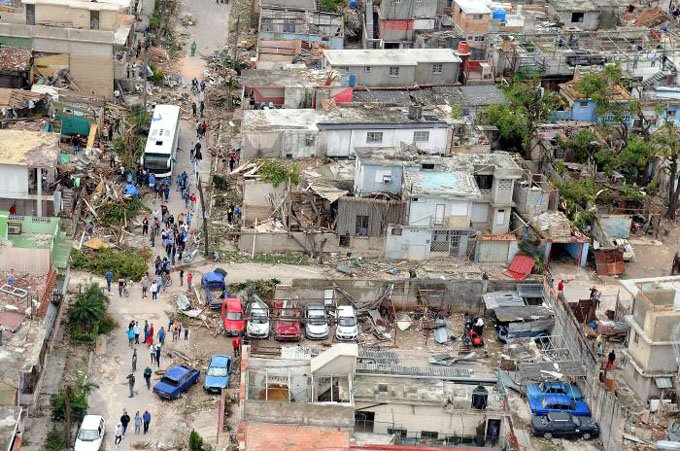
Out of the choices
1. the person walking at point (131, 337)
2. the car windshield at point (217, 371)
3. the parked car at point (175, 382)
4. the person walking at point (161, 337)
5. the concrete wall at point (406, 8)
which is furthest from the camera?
the concrete wall at point (406, 8)

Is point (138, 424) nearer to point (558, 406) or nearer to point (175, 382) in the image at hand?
point (175, 382)

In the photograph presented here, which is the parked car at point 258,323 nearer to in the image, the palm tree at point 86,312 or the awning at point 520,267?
the palm tree at point 86,312

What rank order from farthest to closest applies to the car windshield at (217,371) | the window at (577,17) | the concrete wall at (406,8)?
the window at (577,17) < the concrete wall at (406,8) < the car windshield at (217,371)

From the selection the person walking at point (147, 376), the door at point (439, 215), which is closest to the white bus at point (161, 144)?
the door at point (439, 215)

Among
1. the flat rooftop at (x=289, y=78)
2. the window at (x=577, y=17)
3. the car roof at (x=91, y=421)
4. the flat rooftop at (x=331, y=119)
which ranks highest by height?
the window at (x=577, y=17)

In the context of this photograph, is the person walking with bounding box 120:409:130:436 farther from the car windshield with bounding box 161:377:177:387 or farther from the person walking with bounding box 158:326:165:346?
the person walking with bounding box 158:326:165:346

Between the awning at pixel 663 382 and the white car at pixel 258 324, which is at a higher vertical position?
the awning at pixel 663 382

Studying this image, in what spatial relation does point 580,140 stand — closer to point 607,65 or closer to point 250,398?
point 607,65

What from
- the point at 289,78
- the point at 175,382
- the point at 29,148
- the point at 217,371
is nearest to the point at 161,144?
the point at 29,148
